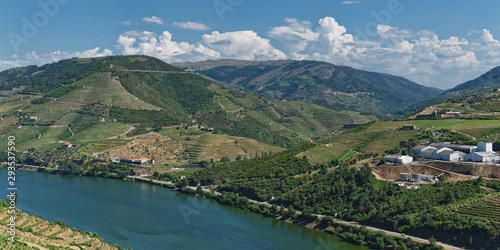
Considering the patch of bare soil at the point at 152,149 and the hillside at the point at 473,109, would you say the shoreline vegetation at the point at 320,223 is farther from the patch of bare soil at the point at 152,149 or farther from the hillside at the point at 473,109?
the hillside at the point at 473,109

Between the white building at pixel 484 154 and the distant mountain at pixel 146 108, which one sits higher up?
the distant mountain at pixel 146 108

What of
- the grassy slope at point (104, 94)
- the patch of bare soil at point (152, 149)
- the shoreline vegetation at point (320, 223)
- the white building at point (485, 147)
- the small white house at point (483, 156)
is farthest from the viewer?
the grassy slope at point (104, 94)

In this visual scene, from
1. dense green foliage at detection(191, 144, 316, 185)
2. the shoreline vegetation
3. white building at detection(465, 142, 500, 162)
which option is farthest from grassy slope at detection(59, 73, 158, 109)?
white building at detection(465, 142, 500, 162)

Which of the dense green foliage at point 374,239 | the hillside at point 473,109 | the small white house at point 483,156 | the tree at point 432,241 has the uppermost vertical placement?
the hillside at point 473,109

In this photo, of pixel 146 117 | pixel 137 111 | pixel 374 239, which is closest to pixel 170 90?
pixel 137 111

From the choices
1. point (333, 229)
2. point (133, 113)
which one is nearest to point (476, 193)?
point (333, 229)

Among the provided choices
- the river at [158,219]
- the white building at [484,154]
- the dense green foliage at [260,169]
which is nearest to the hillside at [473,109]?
the white building at [484,154]

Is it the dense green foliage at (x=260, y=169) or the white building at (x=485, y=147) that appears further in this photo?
the dense green foliage at (x=260, y=169)
